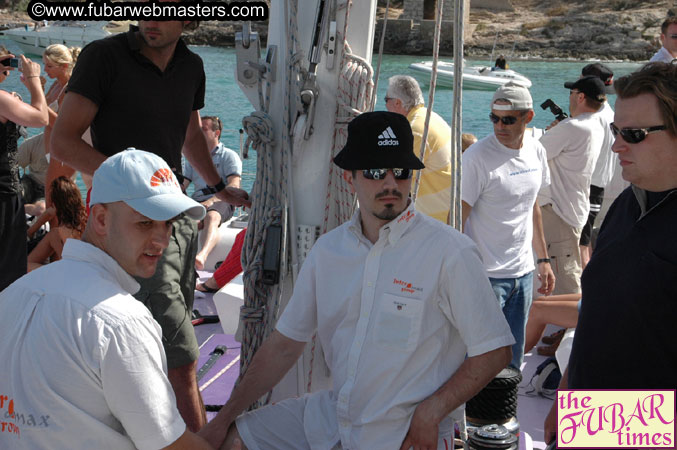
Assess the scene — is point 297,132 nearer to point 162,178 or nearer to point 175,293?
point 175,293

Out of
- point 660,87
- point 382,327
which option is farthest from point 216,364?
point 660,87

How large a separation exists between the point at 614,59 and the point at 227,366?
183 feet

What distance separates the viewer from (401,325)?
7.06ft

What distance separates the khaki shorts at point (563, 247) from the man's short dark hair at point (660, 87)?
9.12 feet

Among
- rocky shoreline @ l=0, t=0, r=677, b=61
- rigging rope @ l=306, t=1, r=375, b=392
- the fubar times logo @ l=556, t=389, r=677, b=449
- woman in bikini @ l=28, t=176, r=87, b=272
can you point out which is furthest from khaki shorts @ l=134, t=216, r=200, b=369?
rocky shoreline @ l=0, t=0, r=677, b=61

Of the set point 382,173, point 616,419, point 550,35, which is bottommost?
point 616,419

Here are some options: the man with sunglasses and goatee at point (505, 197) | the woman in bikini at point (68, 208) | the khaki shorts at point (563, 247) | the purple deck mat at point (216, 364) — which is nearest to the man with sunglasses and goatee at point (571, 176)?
the khaki shorts at point (563, 247)

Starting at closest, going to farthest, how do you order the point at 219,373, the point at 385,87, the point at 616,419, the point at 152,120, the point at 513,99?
the point at 616,419
the point at 152,120
the point at 513,99
the point at 219,373
the point at 385,87

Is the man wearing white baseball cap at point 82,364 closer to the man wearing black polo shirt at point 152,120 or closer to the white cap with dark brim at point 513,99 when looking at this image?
the man wearing black polo shirt at point 152,120

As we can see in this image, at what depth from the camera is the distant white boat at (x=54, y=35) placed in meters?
39.8

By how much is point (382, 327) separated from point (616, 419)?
0.64 metres

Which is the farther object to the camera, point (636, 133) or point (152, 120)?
point (152, 120)

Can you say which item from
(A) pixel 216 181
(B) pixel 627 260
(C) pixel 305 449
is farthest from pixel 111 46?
(B) pixel 627 260

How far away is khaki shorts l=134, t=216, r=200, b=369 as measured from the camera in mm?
2666
